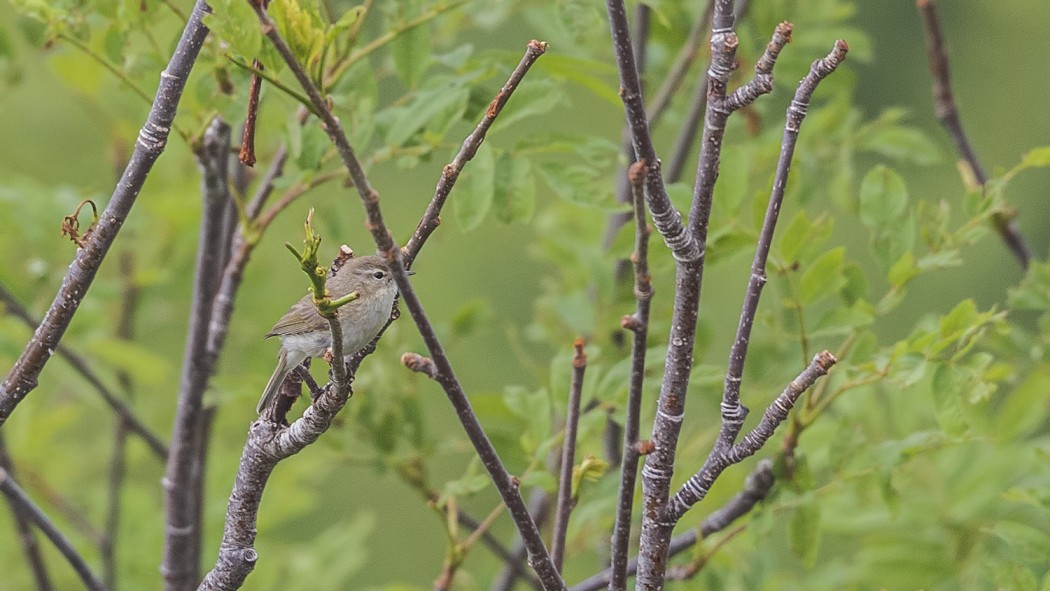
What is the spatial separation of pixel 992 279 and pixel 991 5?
212 centimetres

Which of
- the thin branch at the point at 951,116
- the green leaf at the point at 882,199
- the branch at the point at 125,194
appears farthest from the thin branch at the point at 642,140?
the thin branch at the point at 951,116

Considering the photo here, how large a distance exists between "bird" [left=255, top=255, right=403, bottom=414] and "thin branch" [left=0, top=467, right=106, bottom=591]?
426mm

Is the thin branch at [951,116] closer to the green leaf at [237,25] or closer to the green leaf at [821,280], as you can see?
the green leaf at [821,280]

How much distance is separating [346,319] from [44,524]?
0.73m

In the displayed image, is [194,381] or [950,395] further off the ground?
[194,381]

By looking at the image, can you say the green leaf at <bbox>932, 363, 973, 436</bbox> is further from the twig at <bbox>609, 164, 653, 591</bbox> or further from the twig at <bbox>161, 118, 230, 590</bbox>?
the twig at <bbox>161, 118, 230, 590</bbox>

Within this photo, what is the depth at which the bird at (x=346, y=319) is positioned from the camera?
1.98 m

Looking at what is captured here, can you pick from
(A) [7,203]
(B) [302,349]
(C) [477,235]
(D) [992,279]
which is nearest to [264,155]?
(A) [7,203]

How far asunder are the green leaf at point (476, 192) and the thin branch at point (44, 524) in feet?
3.11

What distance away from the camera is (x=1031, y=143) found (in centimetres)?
840

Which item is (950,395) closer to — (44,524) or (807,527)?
(807,527)

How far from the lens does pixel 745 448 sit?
1739mm

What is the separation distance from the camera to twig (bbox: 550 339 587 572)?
1.87m

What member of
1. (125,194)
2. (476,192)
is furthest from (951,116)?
(125,194)
